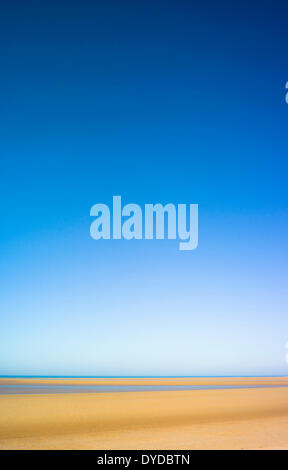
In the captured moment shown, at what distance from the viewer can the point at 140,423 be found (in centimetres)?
1010

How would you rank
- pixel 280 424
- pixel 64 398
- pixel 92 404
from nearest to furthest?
pixel 280 424
pixel 92 404
pixel 64 398

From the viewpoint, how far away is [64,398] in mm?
14805

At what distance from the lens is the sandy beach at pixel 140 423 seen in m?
8.04

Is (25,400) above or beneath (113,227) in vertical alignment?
beneath

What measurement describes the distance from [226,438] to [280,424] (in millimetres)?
1954

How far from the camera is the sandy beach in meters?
8.04

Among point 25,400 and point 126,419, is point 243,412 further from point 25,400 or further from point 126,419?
point 25,400

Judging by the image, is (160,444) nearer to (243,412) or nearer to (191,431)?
(191,431)

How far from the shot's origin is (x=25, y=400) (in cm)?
1402

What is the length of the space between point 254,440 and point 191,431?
123 centimetres
